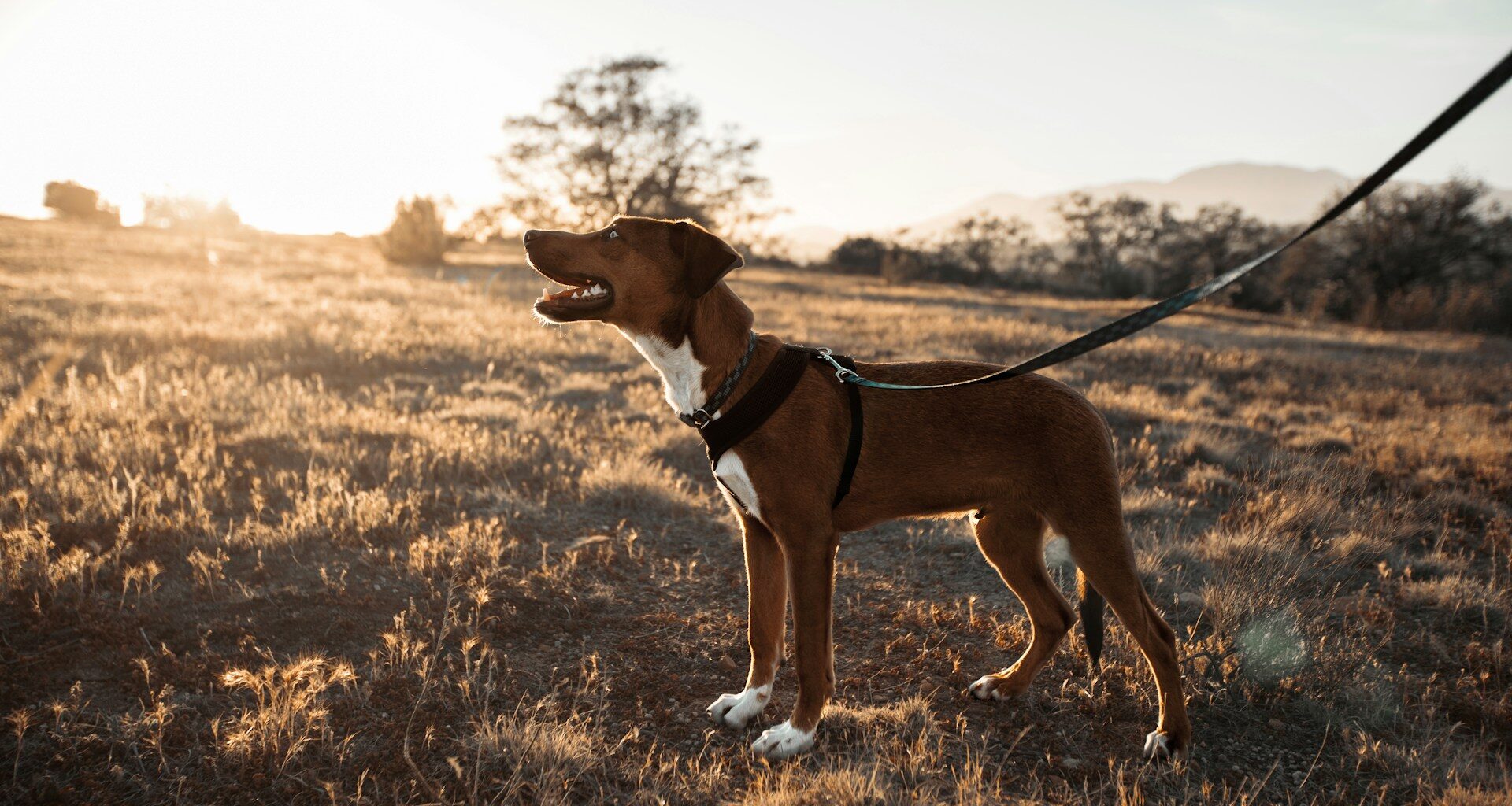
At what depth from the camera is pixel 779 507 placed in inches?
124

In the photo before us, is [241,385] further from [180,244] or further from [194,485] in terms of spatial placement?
[180,244]

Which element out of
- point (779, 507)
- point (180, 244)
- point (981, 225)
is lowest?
point (779, 507)

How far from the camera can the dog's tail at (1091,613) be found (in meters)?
3.44

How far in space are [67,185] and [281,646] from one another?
61122mm

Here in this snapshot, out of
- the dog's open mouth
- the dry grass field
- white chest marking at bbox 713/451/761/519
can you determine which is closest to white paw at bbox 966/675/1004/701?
the dry grass field

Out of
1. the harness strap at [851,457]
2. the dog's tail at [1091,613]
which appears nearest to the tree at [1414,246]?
the dog's tail at [1091,613]

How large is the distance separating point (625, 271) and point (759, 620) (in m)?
1.66

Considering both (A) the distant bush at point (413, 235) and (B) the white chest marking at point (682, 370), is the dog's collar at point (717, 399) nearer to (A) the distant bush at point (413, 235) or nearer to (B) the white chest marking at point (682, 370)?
(B) the white chest marking at point (682, 370)

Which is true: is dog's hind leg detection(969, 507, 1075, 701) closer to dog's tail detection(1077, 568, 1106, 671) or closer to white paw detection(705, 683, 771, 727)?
dog's tail detection(1077, 568, 1106, 671)

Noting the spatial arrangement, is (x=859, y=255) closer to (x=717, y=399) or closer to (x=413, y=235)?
(x=413, y=235)

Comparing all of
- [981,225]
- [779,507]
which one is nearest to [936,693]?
[779,507]

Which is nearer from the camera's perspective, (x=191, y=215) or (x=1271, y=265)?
(x=1271, y=265)

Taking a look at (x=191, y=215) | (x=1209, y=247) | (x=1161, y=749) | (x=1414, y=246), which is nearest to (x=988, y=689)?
(x=1161, y=749)

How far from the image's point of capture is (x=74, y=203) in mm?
47875
